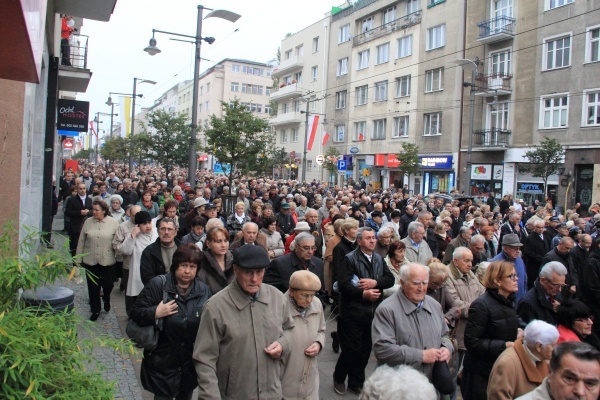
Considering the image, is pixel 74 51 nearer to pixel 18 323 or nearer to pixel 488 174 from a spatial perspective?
pixel 18 323

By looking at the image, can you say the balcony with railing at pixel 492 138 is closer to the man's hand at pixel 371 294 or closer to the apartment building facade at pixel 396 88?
the apartment building facade at pixel 396 88

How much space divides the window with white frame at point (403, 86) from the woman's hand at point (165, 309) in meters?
38.7

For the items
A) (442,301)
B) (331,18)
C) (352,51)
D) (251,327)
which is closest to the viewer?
(251,327)

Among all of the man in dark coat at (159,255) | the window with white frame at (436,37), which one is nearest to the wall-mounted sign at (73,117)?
the man in dark coat at (159,255)

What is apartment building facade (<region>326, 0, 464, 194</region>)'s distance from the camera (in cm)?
3681

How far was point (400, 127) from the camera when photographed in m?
41.5

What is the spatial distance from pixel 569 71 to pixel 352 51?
2212 centimetres

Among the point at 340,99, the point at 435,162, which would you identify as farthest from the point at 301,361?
the point at 340,99

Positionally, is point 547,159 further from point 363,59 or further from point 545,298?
point 545,298

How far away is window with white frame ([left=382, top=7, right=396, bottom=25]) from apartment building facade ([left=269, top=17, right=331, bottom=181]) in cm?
846

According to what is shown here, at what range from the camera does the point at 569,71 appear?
94.7ft

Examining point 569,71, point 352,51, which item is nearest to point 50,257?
point 569,71

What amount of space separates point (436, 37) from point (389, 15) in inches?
262

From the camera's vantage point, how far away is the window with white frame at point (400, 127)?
134 feet
